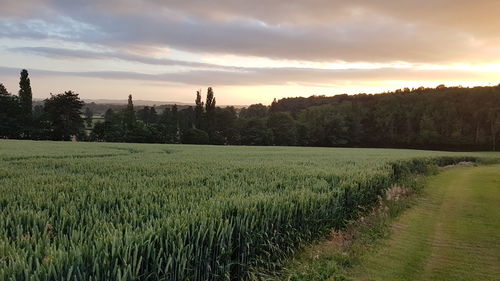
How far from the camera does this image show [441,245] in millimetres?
9680

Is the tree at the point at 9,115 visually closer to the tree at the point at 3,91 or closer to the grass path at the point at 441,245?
the tree at the point at 3,91

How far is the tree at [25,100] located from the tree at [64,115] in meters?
3.11

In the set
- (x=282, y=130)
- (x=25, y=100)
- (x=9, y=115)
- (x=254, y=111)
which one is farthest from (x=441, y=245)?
(x=254, y=111)

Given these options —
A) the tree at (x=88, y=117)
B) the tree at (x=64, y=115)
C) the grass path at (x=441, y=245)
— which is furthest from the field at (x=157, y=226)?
the tree at (x=88, y=117)

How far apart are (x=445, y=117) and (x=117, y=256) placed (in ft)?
349

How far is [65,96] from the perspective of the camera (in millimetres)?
75125

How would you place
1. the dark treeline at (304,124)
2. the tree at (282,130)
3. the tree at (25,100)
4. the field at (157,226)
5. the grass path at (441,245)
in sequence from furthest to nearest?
the tree at (282,130) → the dark treeline at (304,124) → the tree at (25,100) → the grass path at (441,245) → the field at (157,226)

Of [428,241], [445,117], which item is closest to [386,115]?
[445,117]

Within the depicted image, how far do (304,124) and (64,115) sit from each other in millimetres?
55550

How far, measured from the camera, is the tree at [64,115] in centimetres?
7225

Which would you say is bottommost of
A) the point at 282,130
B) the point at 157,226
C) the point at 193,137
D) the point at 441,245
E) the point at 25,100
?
the point at 193,137

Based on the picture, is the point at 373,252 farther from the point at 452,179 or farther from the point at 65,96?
the point at 65,96

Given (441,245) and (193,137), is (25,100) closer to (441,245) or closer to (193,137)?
(193,137)

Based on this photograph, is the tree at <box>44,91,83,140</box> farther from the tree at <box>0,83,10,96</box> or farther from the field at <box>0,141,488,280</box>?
the field at <box>0,141,488,280</box>
